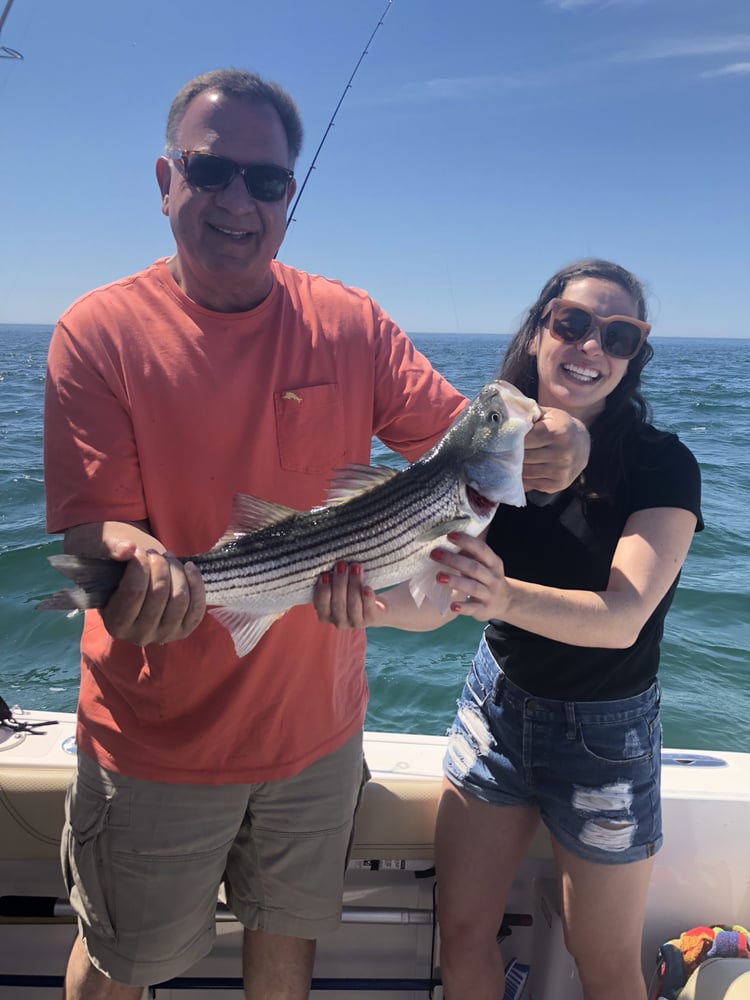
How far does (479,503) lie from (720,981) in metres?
2.37

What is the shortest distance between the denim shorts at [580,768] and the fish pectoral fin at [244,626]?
4.00ft

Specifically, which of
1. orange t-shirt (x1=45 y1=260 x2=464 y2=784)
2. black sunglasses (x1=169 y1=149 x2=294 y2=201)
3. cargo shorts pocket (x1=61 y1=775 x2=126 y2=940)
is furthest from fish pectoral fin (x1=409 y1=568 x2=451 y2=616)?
black sunglasses (x1=169 y1=149 x2=294 y2=201)

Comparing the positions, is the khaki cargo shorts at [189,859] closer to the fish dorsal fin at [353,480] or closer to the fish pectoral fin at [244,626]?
the fish pectoral fin at [244,626]

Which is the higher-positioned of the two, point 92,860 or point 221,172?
point 221,172

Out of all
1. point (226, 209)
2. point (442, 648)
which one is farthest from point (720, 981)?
point (442, 648)

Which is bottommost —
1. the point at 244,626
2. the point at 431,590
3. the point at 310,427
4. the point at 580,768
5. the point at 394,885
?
the point at 394,885

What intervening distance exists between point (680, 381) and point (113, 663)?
41.4 m

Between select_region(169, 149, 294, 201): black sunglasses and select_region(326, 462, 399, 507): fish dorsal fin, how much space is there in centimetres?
114

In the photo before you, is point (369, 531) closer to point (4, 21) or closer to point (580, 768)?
point (580, 768)

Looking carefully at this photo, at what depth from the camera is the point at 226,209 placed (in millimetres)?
2834

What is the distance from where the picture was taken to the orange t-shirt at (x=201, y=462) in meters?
2.76

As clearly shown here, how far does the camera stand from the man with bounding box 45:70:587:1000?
9.11 ft

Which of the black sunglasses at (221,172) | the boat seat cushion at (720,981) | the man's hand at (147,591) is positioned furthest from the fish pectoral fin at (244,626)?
the boat seat cushion at (720,981)

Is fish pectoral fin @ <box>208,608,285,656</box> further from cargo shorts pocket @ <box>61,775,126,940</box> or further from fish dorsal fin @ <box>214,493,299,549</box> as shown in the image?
cargo shorts pocket @ <box>61,775,126,940</box>
